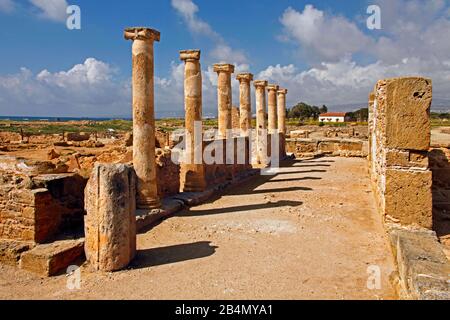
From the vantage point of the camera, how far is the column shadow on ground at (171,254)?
6.14 metres

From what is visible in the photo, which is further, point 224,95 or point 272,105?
point 272,105

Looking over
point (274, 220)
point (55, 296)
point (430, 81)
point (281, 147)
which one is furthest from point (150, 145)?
point (281, 147)

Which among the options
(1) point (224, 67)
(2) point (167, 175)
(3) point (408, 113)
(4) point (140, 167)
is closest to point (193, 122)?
(2) point (167, 175)

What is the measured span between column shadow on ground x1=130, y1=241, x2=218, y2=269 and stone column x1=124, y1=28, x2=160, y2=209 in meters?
2.36

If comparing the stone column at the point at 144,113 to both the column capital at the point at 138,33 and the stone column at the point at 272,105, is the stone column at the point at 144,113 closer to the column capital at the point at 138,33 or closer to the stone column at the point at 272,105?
the column capital at the point at 138,33

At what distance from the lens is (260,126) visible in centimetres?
2067

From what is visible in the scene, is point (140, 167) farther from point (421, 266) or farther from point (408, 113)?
point (421, 266)

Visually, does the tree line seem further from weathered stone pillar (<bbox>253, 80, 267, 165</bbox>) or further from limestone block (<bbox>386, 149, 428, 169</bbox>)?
limestone block (<bbox>386, 149, 428, 169</bbox>)

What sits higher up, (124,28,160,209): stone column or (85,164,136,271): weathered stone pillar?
(124,28,160,209): stone column

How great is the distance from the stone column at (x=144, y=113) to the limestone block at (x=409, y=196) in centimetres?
520

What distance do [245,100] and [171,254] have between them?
1221 cm

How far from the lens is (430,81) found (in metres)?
6.62

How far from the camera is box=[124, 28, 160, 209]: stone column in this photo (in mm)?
8820

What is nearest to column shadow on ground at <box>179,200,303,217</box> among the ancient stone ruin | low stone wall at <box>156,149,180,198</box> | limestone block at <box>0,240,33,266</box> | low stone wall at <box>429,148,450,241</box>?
the ancient stone ruin
